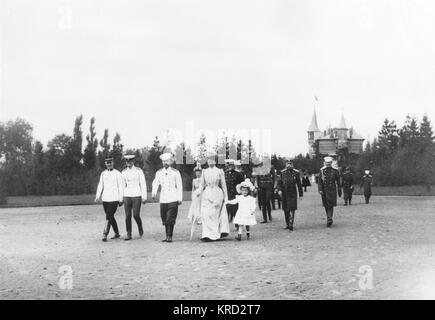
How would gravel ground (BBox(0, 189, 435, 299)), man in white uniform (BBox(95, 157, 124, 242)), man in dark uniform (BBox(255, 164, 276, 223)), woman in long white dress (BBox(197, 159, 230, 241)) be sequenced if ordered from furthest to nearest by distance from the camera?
man in dark uniform (BBox(255, 164, 276, 223)) → man in white uniform (BBox(95, 157, 124, 242)) → woman in long white dress (BBox(197, 159, 230, 241)) → gravel ground (BBox(0, 189, 435, 299))

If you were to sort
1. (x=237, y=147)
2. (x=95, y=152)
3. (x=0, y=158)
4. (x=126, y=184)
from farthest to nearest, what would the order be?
(x=0, y=158) < (x=95, y=152) < (x=237, y=147) < (x=126, y=184)

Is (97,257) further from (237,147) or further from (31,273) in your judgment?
(237,147)

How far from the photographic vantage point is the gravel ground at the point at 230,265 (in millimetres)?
6137

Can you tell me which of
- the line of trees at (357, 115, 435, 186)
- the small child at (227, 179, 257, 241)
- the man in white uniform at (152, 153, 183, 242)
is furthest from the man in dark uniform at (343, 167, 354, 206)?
the line of trees at (357, 115, 435, 186)

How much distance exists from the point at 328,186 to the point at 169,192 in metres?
4.73

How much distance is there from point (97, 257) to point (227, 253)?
229cm

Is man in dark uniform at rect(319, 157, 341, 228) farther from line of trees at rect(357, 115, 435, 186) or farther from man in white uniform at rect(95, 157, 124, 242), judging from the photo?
line of trees at rect(357, 115, 435, 186)

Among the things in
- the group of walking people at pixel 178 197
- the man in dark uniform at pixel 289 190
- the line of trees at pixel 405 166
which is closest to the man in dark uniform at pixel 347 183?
the group of walking people at pixel 178 197

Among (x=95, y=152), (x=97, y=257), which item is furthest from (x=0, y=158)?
(x=97, y=257)

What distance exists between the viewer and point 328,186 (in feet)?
46.2

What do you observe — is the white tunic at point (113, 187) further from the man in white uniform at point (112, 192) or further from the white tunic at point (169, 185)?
the white tunic at point (169, 185)

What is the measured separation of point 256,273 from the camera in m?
7.31

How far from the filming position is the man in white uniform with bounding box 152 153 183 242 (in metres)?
11.3

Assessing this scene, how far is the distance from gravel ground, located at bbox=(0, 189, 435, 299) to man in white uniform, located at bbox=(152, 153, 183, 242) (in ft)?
1.70
